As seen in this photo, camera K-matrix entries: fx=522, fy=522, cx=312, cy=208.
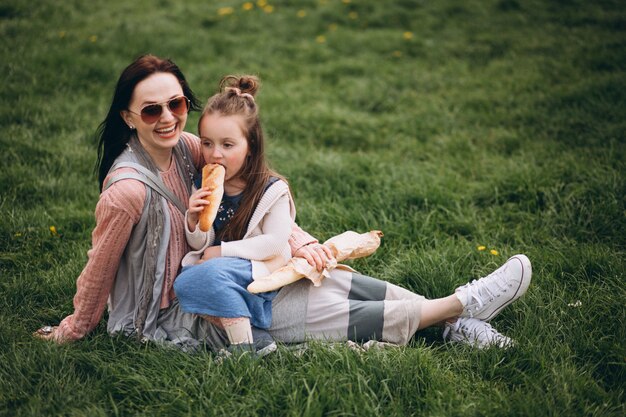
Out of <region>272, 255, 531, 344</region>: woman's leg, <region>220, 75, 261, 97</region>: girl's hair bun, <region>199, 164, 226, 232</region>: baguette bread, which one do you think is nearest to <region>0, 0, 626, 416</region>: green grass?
<region>272, 255, 531, 344</region>: woman's leg

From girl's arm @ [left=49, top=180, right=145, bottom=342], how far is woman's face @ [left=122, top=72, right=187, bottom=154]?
297 mm

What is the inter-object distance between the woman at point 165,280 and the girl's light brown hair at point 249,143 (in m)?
0.25

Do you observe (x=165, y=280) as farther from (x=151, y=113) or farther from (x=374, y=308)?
(x=374, y=308)

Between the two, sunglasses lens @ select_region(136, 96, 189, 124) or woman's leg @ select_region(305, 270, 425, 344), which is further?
woman's leg @ select_region(305, 270, 425, 344)

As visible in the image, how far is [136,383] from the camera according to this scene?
2.62 meters

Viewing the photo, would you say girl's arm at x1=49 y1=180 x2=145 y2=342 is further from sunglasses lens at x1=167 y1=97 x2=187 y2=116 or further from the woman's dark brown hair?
sunglasses lens at x1=167 y1=97 x2=187 y2=116

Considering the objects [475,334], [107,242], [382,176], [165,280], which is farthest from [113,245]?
[382,176]

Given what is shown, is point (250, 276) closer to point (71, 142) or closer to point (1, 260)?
point (1, 260)

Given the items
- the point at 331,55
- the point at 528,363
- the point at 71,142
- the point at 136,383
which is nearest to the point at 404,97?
the point at 331,55

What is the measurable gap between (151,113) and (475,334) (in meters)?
2.13

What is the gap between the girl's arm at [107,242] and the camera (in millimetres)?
2615

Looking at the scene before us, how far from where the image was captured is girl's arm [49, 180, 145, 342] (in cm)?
262

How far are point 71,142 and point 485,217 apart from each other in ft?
12.9

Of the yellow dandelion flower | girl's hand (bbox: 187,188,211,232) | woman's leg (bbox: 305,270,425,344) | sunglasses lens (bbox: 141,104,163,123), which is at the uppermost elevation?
the yellow dandelion flower
